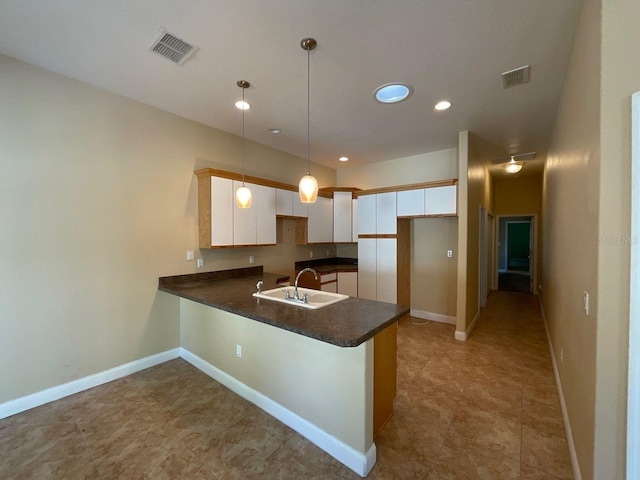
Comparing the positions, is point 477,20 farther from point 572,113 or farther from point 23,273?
point 23,273

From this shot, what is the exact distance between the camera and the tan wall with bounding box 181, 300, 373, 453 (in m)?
1.62

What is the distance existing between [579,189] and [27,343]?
14.4 ft

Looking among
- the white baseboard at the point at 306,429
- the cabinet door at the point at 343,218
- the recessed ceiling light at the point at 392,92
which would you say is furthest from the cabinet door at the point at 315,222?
the white baseboard at the point at 306,429

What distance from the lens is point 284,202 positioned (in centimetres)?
397

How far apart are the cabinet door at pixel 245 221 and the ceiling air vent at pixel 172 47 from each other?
55.7 inches

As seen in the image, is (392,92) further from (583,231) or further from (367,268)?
(367,268)

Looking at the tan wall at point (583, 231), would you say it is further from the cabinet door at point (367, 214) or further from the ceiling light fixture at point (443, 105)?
the cabinet door at point (367, 214)

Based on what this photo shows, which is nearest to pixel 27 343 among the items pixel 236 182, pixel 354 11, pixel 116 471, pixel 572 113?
pixel 116 471

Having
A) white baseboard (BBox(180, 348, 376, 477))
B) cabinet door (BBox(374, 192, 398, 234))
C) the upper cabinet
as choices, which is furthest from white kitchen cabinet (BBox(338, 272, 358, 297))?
white baseboard (BBox(180, 348, 376, 477))

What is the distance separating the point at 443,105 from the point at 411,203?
156 centimetres

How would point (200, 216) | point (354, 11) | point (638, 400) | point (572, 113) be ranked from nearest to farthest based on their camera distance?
point (638, 400) < point (354, 11) < point (572, 113) < point (200, 216)

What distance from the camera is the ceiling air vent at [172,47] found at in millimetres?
1870

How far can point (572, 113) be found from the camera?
1935mm

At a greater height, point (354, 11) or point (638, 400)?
point (354, 11)
